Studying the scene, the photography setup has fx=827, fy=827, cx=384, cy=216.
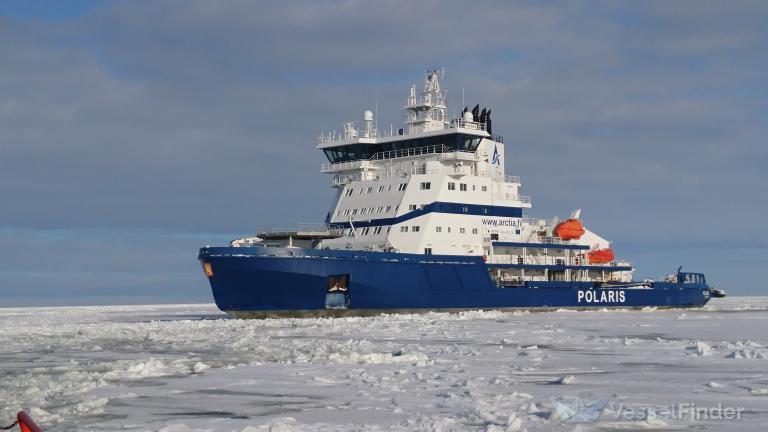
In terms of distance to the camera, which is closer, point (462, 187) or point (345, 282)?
point (345, 282)

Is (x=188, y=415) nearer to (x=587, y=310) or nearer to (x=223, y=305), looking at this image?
(x=223, y=305)

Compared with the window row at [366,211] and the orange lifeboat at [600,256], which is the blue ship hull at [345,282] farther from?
the orange lifeboat at [600,256]

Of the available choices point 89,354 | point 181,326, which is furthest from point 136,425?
point 181,326

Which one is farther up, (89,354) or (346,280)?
(346,280)

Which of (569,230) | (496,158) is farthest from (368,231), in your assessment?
(569,230)

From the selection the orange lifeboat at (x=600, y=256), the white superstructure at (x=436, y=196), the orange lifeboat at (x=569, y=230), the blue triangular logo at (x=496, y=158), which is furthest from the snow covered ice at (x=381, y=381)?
the orange lifeboat at (x=600, y=256)

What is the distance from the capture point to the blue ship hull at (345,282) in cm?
3100

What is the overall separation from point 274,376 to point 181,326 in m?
16.7

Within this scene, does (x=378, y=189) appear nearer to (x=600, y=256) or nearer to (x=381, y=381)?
(x=600, y=256)

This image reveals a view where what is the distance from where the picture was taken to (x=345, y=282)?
3200 centimetres

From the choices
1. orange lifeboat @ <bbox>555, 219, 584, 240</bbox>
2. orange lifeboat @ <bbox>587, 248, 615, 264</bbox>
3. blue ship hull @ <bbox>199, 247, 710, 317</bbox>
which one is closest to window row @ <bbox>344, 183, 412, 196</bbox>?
blue ship hull @ <bbox>199, 247, 710, 317</bbox>

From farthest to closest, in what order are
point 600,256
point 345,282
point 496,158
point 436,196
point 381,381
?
point 600,256 < point 496,158 < point 436,196 < point 345,282 < point 381,381

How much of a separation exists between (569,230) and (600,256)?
11.8 feet

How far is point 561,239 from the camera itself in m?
42.0
